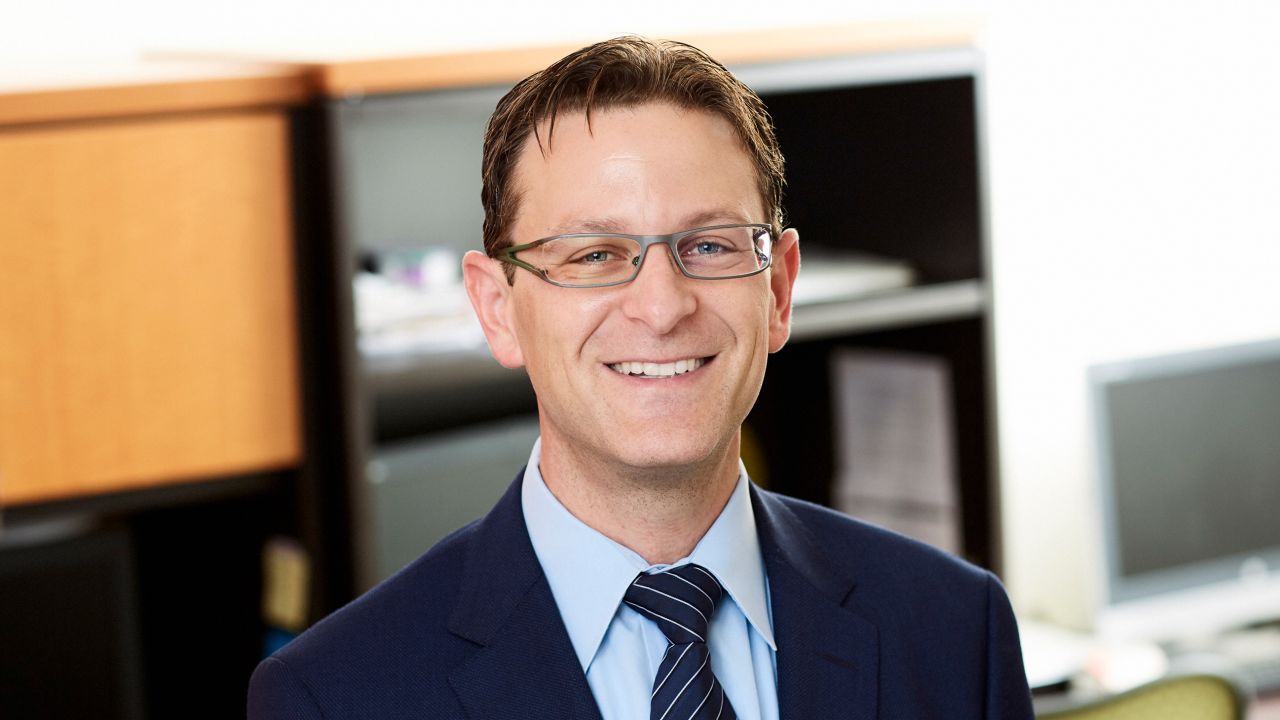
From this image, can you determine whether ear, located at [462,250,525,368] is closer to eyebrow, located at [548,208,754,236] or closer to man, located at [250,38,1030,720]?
man, located at [250,38,1030,720]

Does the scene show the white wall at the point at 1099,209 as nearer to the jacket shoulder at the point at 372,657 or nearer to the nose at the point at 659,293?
the nose at the point at 659,293

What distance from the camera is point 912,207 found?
2.54 metres

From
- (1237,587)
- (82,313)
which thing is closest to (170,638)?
(82,313)

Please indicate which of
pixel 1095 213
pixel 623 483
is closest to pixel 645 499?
pixel 623 483

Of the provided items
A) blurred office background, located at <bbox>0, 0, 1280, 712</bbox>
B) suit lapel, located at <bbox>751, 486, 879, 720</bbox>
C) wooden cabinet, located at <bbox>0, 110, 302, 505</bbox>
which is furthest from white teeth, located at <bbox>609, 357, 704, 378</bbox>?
blurred office background, located at <bbox>0, 0, 1280, 712</bbox>

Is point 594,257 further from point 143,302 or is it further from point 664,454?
point 143,302

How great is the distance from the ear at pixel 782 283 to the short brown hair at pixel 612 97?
4 centimetres

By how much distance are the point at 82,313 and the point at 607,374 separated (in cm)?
86

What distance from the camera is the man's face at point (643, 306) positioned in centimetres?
122

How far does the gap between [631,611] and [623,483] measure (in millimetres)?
107

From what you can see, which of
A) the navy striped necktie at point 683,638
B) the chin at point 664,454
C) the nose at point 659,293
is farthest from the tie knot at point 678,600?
the nose at point 659,293

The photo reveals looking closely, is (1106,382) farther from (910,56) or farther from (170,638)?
(170,638)

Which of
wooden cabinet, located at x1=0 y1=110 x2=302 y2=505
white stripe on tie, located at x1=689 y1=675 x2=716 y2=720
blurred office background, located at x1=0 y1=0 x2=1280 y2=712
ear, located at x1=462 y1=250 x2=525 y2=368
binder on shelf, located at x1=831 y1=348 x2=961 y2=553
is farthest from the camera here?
blurred office background, located at x1=0 y1=0 x2=1280 y2=712

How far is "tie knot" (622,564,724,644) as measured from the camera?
4.12 ft
